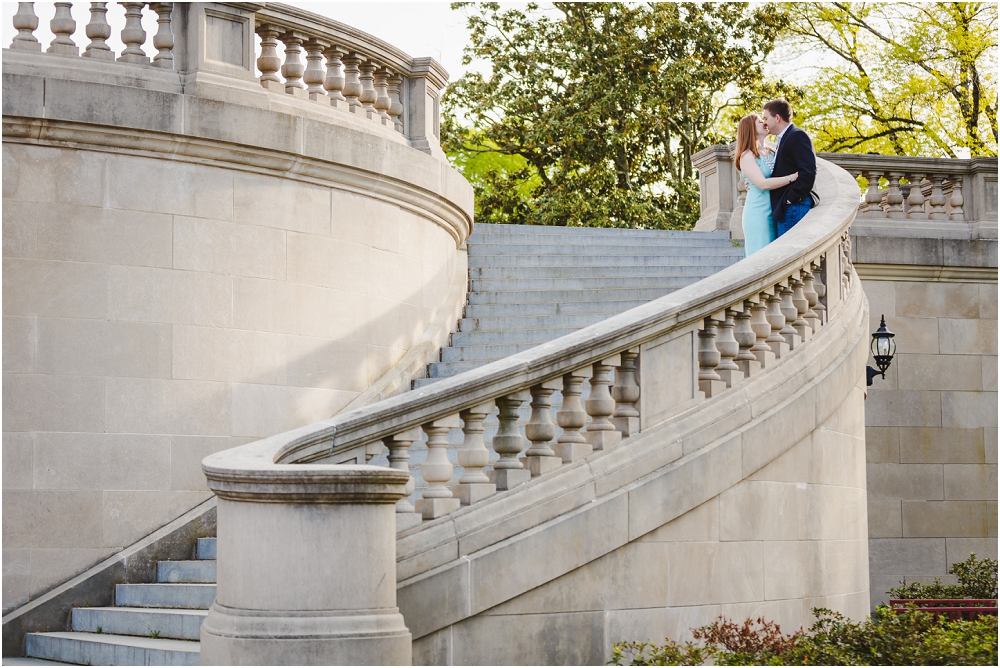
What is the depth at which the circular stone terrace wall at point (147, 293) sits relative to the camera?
7914mm

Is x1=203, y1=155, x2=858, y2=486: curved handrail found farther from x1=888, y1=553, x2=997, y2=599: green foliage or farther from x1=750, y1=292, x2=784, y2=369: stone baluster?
x1=888, y1=553, x2=997, y2=599: green foliage

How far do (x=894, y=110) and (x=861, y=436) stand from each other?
18.5 meters

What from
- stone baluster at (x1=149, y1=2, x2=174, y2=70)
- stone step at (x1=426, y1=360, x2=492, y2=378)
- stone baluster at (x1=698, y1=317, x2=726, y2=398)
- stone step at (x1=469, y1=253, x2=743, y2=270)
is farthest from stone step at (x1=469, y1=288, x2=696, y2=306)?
stone baluster at (x1=149, y1=2, x2=174, y2=70)

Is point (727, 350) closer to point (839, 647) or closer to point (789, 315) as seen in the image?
point (789, 315)

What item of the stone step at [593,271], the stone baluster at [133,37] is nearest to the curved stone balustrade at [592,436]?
the stone step at [593,271]

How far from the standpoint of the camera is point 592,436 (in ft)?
21.5

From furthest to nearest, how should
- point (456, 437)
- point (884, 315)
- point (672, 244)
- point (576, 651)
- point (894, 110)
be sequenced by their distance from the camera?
point (894, 110)
point (672, 244)
point (884, 315)
point (456, 437)
point (576, 651)

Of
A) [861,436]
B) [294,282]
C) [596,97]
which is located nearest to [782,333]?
[861,436]

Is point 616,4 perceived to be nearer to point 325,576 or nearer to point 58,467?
point 58,467

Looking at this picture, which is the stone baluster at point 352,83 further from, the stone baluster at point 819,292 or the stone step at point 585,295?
the stone baluster at point 819,292

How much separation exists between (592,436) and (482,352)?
12.0 ft

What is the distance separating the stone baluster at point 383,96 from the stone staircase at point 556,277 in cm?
213

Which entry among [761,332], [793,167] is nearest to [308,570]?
[761,332]

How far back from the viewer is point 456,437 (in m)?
8.70
